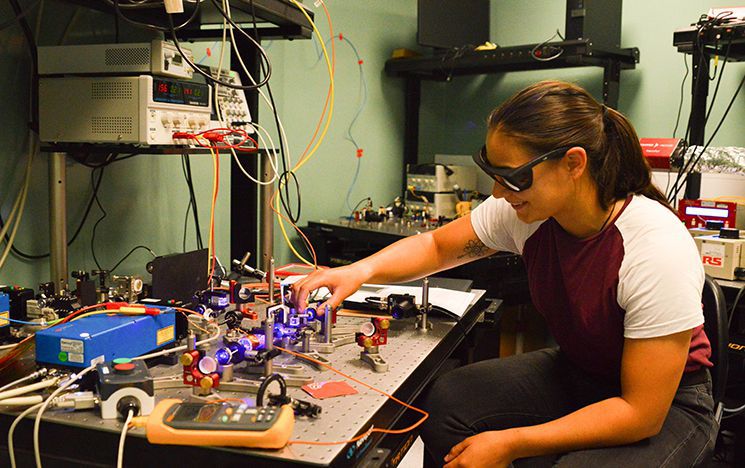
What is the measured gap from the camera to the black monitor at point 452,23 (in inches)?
147

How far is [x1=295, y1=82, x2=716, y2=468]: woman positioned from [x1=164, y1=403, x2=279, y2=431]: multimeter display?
51 centimetres

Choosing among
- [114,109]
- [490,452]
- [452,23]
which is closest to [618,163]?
[490,452]

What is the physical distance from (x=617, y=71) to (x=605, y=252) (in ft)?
8.30

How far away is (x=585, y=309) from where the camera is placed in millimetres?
1384

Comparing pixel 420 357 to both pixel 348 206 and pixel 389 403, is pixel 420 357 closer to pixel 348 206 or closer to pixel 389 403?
pixel 389 403

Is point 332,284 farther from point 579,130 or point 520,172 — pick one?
point 579,130

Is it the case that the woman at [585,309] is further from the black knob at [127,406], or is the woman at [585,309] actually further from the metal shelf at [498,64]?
the metal shelf at [498,64]

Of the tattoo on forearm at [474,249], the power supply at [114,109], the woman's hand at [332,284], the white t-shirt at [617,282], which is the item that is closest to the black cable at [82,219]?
the power supply at [114,109]

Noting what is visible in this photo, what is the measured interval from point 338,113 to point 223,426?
112 inches

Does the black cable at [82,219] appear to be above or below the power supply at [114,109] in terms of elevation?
below

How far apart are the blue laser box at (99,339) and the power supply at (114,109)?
68 centimetres

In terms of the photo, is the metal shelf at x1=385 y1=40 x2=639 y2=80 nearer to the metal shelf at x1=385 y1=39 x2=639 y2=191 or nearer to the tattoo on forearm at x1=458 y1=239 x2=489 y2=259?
the metal shelf at x1=385 y1=39 x2=639 y2=191

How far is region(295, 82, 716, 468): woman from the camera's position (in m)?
1.25

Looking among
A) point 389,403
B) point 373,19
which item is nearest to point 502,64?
point 373,19
